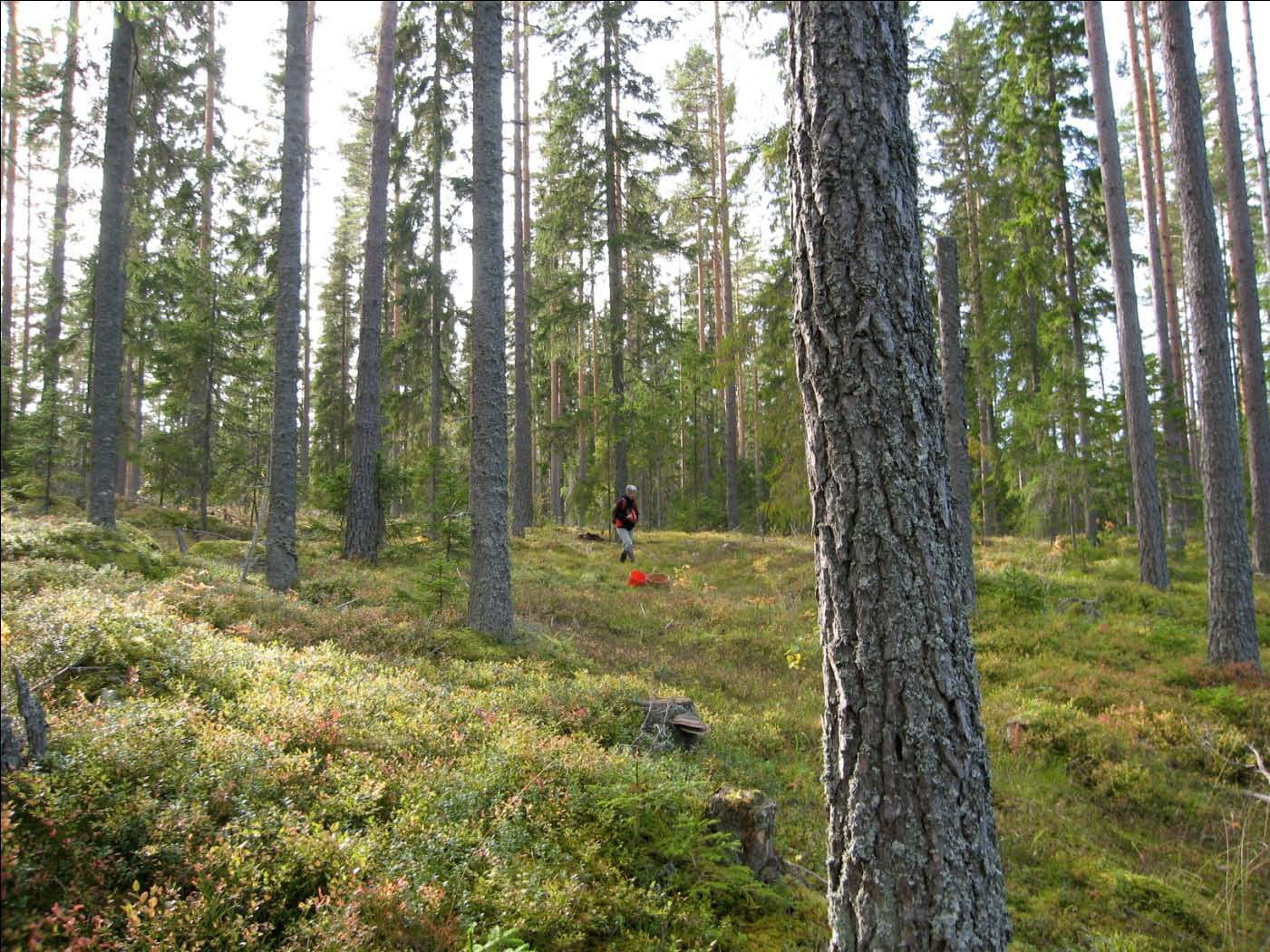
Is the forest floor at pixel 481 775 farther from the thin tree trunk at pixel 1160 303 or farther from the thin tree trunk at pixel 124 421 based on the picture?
the thin tree trunk at pixel 1160 303

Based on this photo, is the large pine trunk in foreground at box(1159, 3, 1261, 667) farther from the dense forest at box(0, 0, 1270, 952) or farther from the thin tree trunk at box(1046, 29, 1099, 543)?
the thin tree trunk at box(1046, 29, 1099, 543)

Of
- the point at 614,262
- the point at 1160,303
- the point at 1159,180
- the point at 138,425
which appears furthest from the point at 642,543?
the point at 138,425

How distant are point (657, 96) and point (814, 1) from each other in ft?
67.0

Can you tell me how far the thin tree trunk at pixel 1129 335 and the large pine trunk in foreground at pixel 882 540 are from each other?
13.6m

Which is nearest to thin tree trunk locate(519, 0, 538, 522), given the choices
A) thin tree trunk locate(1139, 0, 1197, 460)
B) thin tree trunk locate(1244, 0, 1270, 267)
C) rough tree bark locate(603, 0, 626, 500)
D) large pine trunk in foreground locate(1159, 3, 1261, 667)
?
rough tree bark locate(603, 0, 626, 500)

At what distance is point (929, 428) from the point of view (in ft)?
10.0

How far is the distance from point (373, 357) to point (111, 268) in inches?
173

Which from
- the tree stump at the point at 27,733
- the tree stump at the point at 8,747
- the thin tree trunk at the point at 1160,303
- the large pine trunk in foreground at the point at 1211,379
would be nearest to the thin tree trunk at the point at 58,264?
the tree stump at the point at 27,733

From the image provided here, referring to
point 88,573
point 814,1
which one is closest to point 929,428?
point 814,1

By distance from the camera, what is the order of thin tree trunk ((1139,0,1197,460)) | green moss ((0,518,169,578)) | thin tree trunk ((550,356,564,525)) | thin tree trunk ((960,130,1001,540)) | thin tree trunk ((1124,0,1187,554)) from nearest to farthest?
green moss ((0,518,169,578)) < thin tree trunk ((1124,0,1187,554)) < thin tree trunk ((960,130,1001,540)) < thin tree trunk ((1139,0,1197,460)) < thin tree trunk ((550,356,564,525))

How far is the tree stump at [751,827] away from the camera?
463 cm

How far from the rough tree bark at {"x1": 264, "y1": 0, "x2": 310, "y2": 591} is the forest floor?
75 centimetres

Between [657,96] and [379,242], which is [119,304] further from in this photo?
[657,96]

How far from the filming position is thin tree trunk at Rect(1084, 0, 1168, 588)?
13.6m
